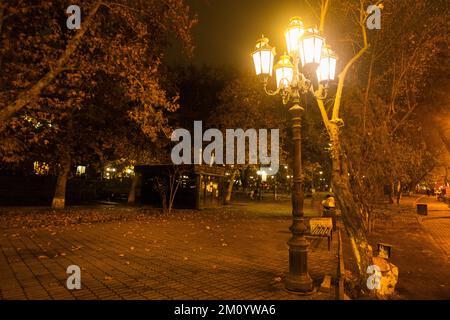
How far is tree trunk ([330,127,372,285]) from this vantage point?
22.3 feet

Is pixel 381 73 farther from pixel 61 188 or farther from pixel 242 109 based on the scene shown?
pixel 61 188

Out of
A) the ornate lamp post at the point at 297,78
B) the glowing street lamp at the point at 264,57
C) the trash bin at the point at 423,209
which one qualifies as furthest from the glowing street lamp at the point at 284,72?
the trash bin at the point at 423,209

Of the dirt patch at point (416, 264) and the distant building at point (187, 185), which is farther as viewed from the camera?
the distant building at point (187, 185)

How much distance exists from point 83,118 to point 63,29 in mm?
10540

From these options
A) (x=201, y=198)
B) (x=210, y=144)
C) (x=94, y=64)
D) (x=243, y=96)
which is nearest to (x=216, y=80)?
(x=243, y=96)

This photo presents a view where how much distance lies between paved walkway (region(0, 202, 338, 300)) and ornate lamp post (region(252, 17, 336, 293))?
57 centimetres

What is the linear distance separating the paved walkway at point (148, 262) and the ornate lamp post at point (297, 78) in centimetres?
57

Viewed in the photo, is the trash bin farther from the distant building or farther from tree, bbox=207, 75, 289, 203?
the distant building

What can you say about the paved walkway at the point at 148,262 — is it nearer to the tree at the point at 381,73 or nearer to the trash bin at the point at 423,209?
the tree at the point at 381,73

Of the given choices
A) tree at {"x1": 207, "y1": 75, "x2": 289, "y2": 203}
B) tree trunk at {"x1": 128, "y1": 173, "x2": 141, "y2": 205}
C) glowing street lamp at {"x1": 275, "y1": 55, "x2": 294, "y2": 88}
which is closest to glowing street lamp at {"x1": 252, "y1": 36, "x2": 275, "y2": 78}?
glowing street lamp at {"x1": 275, "y1": 55, "x2": 294, "y2": 88}

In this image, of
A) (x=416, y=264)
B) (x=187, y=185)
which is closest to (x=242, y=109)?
(x=187, y=185)

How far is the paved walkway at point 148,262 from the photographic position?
6.36m

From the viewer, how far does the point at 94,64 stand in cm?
1188
